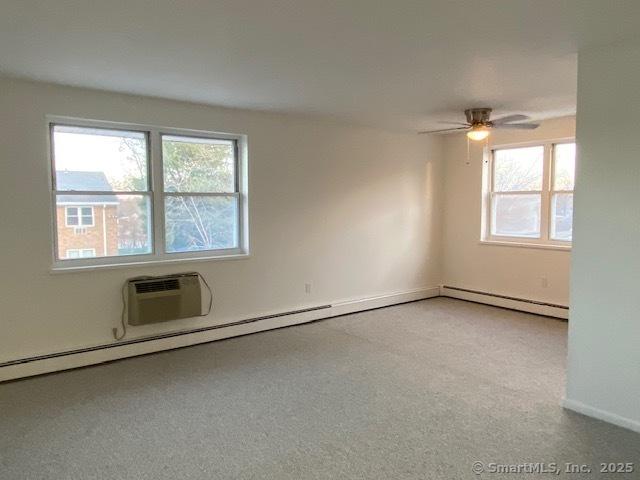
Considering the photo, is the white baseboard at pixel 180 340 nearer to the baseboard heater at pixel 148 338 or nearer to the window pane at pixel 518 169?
the baseboard heater at pixel 148 338

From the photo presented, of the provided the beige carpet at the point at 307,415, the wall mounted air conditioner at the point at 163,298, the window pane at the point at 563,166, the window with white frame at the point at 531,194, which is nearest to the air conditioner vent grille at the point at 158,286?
the wall mounted air conditioner at the point at 163,298

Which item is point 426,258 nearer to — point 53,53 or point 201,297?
point 201,297

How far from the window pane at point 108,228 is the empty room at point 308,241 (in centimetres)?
2

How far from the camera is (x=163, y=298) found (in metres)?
4.23

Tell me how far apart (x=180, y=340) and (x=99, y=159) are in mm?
1811

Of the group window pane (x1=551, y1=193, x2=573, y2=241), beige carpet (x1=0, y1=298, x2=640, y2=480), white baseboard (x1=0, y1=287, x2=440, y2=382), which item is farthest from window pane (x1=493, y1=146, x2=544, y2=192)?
beige carpet (x1=0, y1=298, x2=640, y2=480)

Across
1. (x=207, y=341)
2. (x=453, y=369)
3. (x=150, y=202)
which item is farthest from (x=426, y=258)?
(x=150, y=202)

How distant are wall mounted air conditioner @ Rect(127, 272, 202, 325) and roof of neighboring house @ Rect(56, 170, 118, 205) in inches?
30.2

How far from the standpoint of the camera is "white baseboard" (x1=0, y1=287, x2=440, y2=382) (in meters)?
3.75

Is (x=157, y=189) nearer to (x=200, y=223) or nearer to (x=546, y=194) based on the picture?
(x=200, y=223)

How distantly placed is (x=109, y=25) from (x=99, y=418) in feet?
7.72

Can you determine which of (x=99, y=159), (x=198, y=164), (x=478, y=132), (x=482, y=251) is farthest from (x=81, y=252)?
(x=482, y=251)

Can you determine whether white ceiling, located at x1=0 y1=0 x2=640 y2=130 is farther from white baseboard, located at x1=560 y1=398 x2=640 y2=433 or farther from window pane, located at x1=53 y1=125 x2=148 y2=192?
white baseboard, located at x1=560 y1=398 x2=640 y2=433

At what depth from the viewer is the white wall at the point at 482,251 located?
558cm
